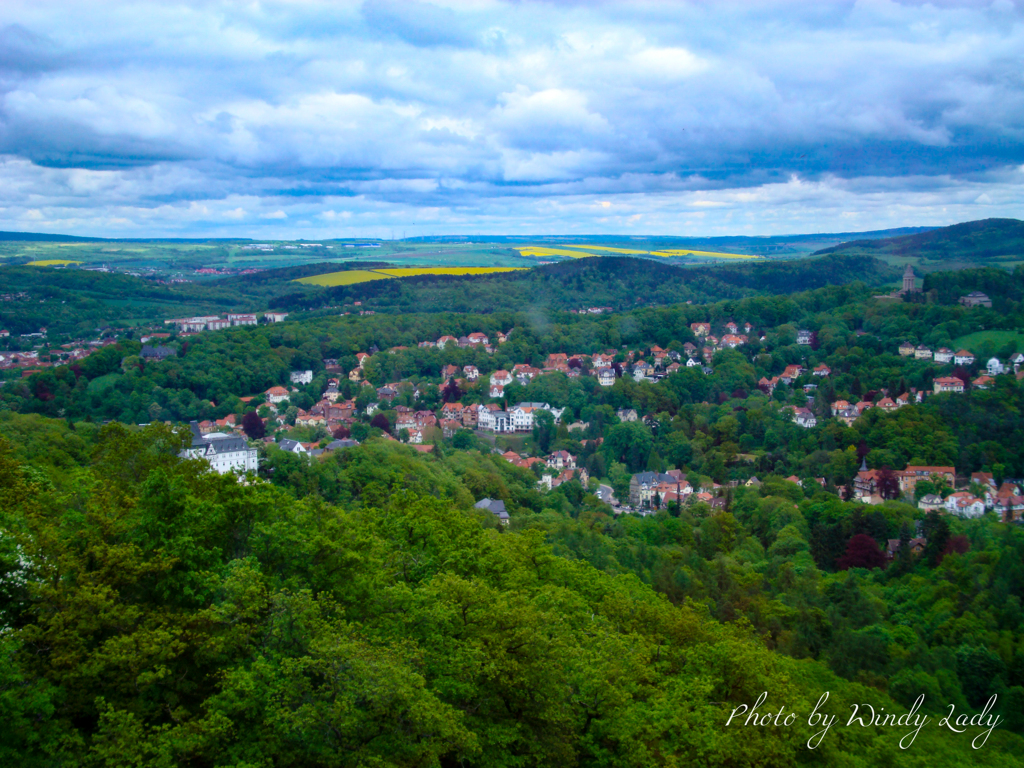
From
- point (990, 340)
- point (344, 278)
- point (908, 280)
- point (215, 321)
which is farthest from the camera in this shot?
point (344, 278)

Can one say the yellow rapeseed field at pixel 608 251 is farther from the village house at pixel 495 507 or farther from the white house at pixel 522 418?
the village house at pixel 495 507

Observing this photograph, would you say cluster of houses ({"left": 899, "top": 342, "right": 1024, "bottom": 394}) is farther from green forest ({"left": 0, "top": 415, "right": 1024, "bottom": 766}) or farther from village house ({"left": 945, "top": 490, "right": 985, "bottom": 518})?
green forest ({"left": 0, "top": 415, "right": 1024, "bottom": 766})

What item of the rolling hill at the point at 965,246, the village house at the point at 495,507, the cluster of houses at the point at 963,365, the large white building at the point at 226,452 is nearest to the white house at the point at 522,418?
the large white building at the point at 226,452

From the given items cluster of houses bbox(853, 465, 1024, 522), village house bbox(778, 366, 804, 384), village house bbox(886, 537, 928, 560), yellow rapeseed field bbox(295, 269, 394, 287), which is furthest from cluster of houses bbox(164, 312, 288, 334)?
village house bbox(886, 537, 928, 560)

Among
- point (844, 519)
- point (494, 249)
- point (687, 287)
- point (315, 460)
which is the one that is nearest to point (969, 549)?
point (844, 519)

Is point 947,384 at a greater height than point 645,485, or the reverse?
point 947,384

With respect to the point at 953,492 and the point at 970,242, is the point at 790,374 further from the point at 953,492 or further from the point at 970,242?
the point at 970,242

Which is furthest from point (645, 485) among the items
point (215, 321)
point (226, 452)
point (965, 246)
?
point (965, 246)
